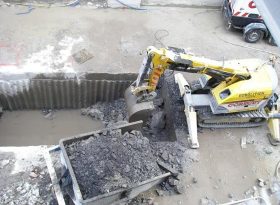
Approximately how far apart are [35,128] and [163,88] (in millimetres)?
3295

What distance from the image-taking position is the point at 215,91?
856cm

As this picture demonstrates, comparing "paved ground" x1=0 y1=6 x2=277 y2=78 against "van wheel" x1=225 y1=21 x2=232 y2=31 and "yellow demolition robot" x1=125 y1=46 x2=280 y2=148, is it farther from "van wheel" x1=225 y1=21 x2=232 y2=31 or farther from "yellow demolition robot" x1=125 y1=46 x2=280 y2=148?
"yellow demolition robot" x1=125 y1=46 x2=280 y2=148

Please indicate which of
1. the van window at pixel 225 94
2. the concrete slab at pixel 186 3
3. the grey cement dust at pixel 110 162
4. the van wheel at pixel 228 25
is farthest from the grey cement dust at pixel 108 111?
the van wheel at pixel 228 25

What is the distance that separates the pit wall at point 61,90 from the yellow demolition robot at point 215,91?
0.97 meters

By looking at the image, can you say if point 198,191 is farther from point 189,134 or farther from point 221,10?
point 221,10

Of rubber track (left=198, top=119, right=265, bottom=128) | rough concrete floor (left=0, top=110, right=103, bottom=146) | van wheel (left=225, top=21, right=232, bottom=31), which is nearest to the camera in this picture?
rubber track (left=198, top=119, right=265, bottom=128)

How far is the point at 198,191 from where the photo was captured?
7.87 meters

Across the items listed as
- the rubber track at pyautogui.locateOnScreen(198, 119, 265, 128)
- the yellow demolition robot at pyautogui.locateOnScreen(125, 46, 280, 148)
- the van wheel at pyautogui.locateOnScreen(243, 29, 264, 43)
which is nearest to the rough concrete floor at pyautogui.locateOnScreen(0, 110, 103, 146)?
the yellow demolition robot at pyautogui.locateOnScreen(125, 46, 280, 148)

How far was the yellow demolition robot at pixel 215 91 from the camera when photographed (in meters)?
8.02

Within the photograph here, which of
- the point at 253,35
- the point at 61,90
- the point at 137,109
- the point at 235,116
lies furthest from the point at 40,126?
the point at 253,35

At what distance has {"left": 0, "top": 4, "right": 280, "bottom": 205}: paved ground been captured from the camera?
8219 mm

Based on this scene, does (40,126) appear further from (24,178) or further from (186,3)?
(186,3)

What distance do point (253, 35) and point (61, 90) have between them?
218 inches

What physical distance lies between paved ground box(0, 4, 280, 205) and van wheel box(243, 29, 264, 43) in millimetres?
169
